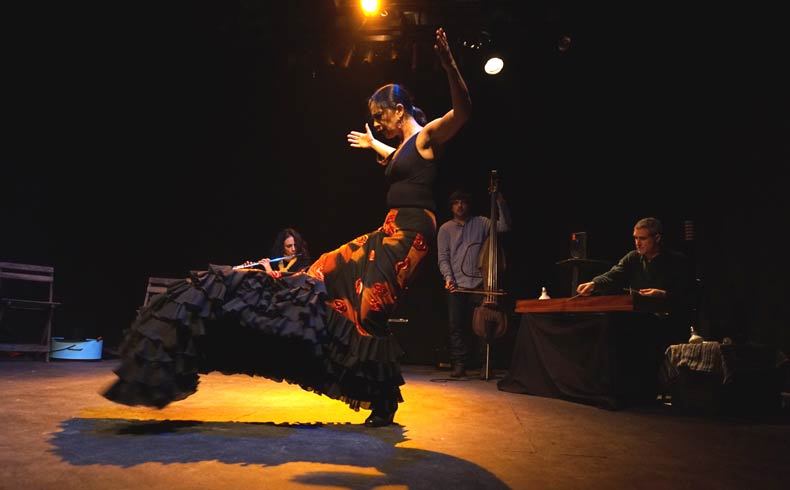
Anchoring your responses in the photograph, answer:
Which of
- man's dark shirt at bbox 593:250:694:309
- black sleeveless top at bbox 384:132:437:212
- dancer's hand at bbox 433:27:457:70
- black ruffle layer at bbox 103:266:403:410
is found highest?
dancer's hand at bbox 433:27:457:70

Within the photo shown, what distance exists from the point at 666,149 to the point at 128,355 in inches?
225

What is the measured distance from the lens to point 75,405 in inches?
115

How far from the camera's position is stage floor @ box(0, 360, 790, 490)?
172 centimetres

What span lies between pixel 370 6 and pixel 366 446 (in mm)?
4540

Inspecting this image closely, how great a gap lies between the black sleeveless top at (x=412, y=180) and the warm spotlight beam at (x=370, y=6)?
3.27 m

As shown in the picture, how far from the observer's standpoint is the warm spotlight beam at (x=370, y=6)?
5.30 m

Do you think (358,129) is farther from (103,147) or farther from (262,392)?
(262,392)

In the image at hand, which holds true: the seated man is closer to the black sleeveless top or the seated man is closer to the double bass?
the double bass

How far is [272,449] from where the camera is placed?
2070 millimetres

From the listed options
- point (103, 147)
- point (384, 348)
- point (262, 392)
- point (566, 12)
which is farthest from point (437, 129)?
point (103, 147)

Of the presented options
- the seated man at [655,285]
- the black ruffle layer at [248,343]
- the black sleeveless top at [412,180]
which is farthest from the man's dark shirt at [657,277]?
the black ruffle layer at [248,343]

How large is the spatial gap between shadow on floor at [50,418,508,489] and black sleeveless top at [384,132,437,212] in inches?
43.5

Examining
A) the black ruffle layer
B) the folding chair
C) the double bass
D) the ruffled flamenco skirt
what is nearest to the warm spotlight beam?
the double bass

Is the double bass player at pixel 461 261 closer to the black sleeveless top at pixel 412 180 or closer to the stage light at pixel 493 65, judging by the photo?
the stage light at pixel 493 65
